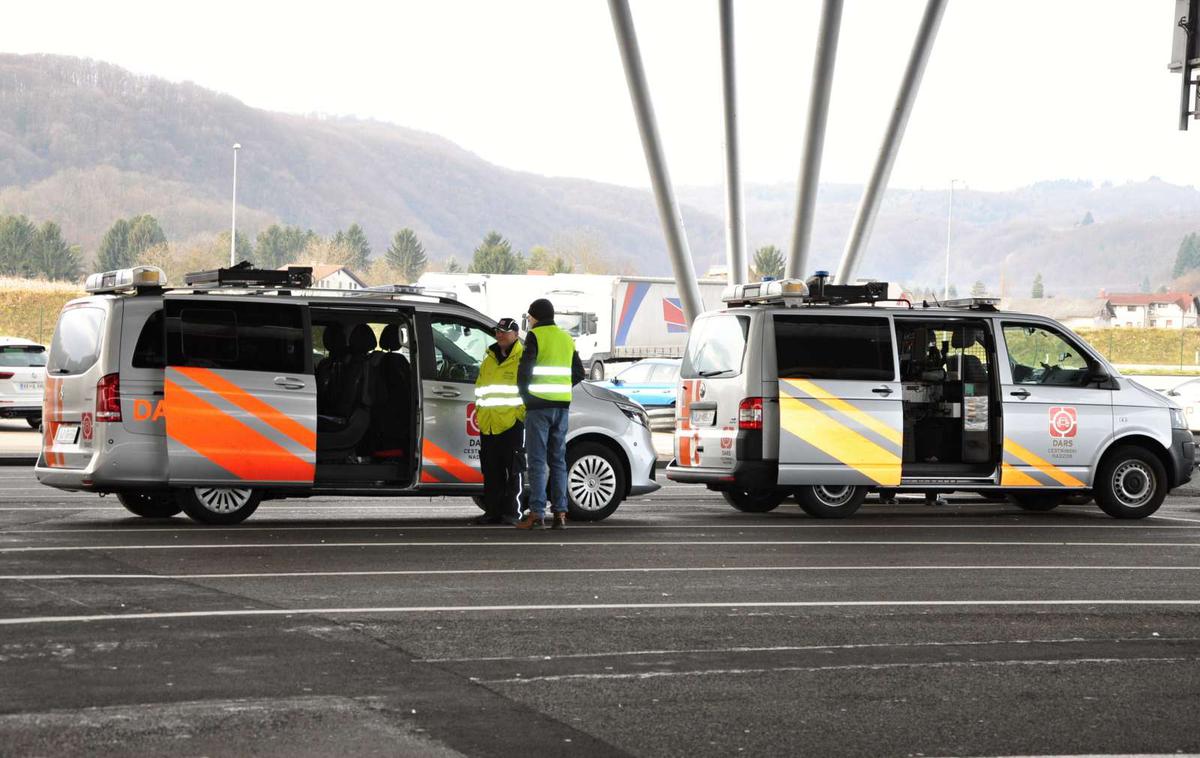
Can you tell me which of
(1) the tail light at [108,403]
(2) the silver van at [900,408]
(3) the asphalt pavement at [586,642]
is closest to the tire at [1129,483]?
(2) the silver van at [900,408]

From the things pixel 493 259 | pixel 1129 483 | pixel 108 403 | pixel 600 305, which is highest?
pixel 493 259

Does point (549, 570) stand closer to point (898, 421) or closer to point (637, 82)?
point (898, 421)

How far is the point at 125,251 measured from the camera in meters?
185

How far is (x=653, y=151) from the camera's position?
30453mm

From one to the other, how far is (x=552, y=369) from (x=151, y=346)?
3.16 meters

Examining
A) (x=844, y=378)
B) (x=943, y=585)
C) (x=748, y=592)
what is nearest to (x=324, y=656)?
(x=748, y=592)

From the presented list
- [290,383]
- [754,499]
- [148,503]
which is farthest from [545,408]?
[148,503]

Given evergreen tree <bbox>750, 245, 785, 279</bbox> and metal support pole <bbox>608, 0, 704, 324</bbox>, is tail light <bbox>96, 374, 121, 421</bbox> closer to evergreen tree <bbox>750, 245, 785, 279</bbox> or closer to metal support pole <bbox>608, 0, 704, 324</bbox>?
metal support pole <bbox>608, 0, 704, 324</bbox>

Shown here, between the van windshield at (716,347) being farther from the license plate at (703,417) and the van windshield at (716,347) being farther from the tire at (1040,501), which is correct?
the tire at (1040,501)

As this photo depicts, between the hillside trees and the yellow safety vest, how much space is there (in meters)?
170

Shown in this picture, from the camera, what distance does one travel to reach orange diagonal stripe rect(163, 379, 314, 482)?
1282cm

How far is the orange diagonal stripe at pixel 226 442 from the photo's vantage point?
1282cm

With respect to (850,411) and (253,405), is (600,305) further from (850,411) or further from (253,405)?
(253,405)

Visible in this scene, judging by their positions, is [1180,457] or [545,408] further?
[1180,457]
